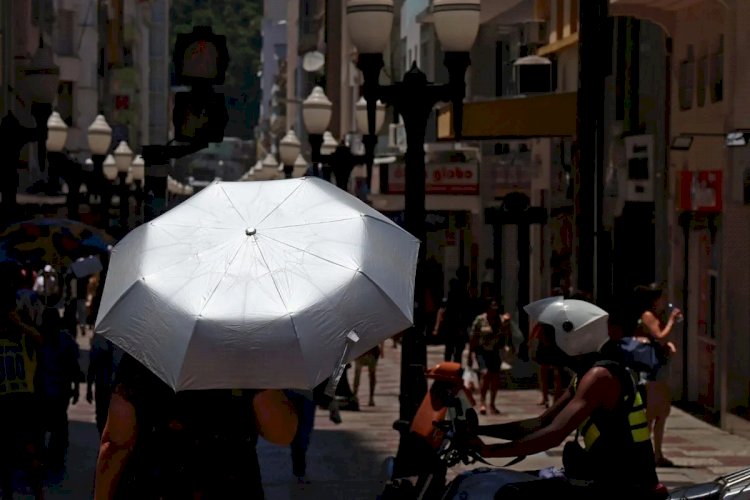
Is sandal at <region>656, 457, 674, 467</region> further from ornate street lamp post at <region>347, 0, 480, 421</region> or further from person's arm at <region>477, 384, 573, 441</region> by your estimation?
person's arm at <region>477, 384, 573, 441</region>

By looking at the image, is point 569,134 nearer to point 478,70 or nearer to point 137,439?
point 478,70

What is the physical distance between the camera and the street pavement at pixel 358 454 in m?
14.3

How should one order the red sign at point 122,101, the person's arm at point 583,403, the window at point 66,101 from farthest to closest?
the red sign at point 122,101, the window at point 66,101, the person's arm at point 583,403

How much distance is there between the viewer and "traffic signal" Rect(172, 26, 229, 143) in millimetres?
16781

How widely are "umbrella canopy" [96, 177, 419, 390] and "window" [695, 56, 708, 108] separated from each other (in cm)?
1462

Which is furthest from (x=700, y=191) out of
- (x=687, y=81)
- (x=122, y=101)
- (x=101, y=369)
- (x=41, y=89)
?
(x=122, y=101)

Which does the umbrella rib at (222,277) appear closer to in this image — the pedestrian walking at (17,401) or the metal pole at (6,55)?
the pedestrian walking at (17,401)

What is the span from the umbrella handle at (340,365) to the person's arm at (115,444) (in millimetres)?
714

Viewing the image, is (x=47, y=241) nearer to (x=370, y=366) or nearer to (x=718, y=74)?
(x=370, y=366)

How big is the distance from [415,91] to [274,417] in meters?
7.82

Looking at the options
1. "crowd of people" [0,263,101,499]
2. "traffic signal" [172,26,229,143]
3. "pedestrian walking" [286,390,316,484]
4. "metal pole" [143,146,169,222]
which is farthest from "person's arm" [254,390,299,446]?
"metal pole" [143,146,169,222]

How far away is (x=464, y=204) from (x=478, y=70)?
129 inches

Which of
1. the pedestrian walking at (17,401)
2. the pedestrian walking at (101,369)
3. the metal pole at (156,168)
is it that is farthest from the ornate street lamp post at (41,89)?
the pedestrian walking at (17,401)

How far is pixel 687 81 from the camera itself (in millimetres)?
22281
